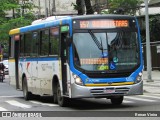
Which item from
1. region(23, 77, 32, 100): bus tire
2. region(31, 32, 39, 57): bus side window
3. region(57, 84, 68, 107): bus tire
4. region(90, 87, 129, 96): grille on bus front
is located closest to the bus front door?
region(57, 84, 68, 107): bus tire

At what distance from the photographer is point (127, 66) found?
15.8 metres

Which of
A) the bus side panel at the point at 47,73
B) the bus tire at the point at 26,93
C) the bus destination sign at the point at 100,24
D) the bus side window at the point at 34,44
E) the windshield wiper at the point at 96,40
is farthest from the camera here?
the bus tire at the point at 26,93

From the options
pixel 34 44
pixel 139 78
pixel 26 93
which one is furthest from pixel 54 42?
pixel 26 93

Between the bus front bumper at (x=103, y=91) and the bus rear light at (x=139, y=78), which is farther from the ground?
the bus rear light at (x=139, y=78)

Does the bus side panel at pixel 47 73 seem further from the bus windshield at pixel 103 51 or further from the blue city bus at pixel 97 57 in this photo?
the bus windshield at pixel 103 51

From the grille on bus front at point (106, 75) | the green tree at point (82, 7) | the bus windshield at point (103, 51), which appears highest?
the green tree at point (82, 7)

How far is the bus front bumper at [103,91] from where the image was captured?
15.3 metres

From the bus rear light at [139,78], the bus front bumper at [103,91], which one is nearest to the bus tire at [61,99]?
the bus front bumper at [103,91]

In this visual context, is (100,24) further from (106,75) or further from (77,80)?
(77,80)

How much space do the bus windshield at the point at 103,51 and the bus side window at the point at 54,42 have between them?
1370 millimetres

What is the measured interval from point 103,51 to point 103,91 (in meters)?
1.27

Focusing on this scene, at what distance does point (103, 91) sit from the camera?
15438 mm

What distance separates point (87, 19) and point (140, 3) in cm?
4916

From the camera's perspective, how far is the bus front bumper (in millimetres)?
15297
